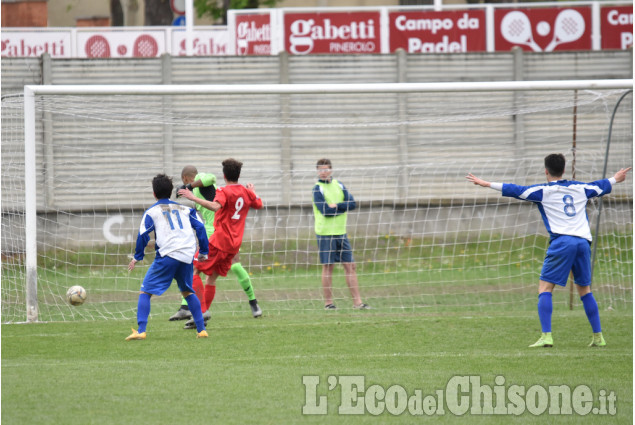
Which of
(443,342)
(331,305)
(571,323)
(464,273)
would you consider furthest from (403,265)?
Answer: (443,342)

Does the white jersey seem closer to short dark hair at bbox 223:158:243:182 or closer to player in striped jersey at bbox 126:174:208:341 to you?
player in striped jersey at bbox 126:174:208:341

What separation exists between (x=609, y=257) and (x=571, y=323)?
3426mm

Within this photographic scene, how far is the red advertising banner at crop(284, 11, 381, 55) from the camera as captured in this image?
56.0 feet

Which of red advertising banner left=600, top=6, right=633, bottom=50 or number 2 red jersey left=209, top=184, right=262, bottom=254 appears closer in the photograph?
number 2 red jersey left=209, top=184, right=262, bottom=254

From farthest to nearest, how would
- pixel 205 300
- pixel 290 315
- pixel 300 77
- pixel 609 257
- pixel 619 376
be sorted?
pixel 300 77 → pixel 609 257 → pixel 290 315 → pixel 205 300 → pixel 619 376

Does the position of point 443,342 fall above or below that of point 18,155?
below

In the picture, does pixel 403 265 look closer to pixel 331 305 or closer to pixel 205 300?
pixel 331 305

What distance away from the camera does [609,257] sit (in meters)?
12.5

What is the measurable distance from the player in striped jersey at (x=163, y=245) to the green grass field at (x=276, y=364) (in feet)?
1.55

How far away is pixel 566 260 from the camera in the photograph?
7668mm

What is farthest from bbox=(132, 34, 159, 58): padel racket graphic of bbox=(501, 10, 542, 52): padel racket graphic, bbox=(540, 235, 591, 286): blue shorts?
bbox=(540, 235, 591, 286): blue shorts

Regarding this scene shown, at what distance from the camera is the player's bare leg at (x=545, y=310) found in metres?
7.72

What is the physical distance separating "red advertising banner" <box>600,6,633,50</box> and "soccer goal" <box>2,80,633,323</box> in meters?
1.87

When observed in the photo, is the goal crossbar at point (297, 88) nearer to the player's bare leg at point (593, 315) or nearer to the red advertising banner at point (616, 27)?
the player's bare leg at point (593, 315)
